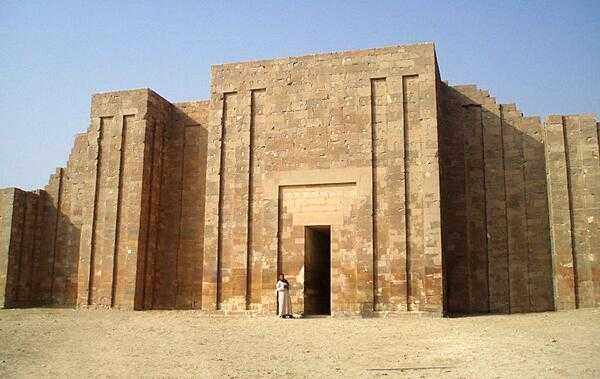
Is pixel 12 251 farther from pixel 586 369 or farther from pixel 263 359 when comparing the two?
pixel 586 369

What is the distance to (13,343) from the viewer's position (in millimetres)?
10953

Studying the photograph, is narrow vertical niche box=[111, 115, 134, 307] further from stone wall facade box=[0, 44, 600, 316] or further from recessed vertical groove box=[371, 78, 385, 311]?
recessed vertical groove box=[371, 78, 385, 311]

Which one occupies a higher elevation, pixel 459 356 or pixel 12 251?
pixel 12 251

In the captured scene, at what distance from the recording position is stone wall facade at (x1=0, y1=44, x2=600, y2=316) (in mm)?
14797

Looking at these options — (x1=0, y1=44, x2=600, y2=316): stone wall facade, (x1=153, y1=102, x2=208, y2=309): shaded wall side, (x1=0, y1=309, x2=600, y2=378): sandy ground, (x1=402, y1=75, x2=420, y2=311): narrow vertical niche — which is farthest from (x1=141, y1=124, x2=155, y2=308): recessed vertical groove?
(x1=402, y1=75, x2=420, y2=311): narrow vertical niche

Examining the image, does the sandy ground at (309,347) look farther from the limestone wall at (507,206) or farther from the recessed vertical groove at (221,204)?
the limestone wall at (507,206)

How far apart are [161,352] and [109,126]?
35.7 ft

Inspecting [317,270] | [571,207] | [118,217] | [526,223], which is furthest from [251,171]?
[571,207]

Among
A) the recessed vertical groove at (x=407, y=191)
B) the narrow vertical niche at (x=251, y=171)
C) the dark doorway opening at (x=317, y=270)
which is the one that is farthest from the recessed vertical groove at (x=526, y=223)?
the narrow vertical niche at (x=251, y=171)

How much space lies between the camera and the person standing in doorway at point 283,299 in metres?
14.3

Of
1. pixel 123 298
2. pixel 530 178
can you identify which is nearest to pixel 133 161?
pixel 123 298

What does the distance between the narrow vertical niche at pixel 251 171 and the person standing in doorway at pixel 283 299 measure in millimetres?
1187

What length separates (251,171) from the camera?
1614cm

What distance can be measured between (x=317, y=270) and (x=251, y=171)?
3424 millimetres
